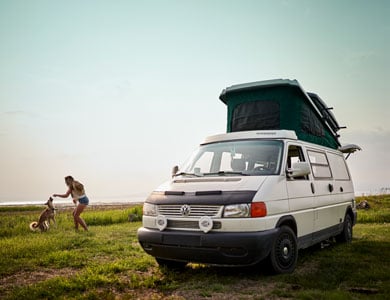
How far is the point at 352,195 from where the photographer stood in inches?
402

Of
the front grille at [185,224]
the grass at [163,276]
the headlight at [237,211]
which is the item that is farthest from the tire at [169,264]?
the headlight at [237,211]

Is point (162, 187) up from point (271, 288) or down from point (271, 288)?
up

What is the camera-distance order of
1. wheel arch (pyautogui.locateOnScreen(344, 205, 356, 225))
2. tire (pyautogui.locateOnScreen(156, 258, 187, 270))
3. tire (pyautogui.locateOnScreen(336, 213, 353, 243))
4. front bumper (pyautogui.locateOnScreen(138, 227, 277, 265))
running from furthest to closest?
wheel arch (pyautogui.locateOnScreen(344, 205, 356, 225)) < tire (pyautogui.locateOnScreen(336, 213, 353, 243)) < tire (pyautogui.locateOnScreen(156, 258, 187, 270)) < front bumper (pyautogui.locateOnScreen(138, 227, 277, 265))

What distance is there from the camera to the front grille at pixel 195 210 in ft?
18.5

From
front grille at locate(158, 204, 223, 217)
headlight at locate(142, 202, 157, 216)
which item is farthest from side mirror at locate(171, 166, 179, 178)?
front grille at locate(158, 204, 223, 217)

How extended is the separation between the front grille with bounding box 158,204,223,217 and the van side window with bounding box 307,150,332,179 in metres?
2.95

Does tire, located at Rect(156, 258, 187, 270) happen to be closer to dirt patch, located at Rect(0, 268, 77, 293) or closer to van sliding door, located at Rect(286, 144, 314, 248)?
dirt patch, located at Rect(0, 268, 77, 293)

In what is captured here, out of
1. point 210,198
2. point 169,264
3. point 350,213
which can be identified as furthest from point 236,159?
point 350,213

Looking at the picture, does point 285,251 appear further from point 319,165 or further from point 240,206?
point 319,165

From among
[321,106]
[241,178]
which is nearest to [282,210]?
[241,178]

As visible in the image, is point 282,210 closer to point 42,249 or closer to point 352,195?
point 352,195

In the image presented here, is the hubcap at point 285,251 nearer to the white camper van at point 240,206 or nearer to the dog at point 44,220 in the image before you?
the white camper van at point 240,206

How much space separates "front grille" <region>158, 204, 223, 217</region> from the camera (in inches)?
222

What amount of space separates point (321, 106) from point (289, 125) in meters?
2.32
